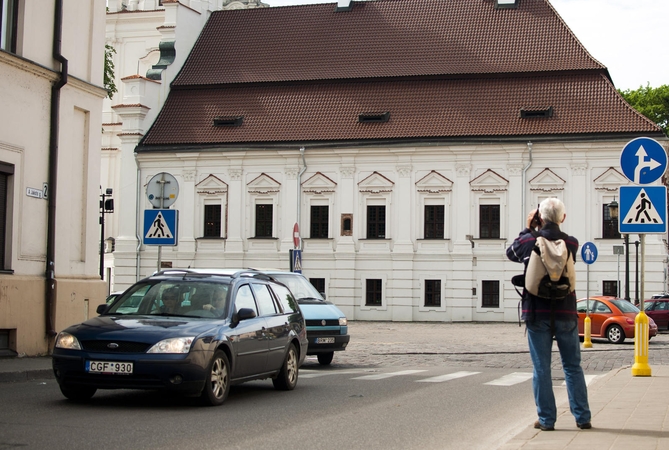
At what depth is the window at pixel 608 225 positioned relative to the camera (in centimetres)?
4806

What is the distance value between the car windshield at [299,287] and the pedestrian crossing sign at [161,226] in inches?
130

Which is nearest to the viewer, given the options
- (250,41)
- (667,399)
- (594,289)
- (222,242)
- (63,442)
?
(63,442)

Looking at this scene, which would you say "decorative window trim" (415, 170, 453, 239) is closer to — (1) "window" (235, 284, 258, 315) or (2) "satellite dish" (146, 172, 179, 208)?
(2) "satellite dish" (146, 172, 179, 208)

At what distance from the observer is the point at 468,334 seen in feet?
122

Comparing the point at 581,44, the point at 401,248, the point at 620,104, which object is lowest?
the point at 401,248

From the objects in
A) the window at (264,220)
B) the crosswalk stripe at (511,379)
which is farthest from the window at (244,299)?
the window at (264,220)

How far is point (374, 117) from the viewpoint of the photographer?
5100 cm

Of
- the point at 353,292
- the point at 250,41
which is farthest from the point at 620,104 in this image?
the point at 250,41

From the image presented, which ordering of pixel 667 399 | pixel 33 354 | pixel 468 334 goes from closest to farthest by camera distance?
pixel 667 399
pixel 33 354
pixel 468 334

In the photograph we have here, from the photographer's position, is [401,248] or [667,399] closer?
[667,399]

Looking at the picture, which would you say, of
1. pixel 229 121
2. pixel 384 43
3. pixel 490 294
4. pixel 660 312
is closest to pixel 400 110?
pixel 384 43

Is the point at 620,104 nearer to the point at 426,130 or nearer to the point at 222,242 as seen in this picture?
the point at 426,130

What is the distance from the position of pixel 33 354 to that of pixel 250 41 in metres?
39.7

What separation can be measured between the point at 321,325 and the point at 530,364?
4815 mm
